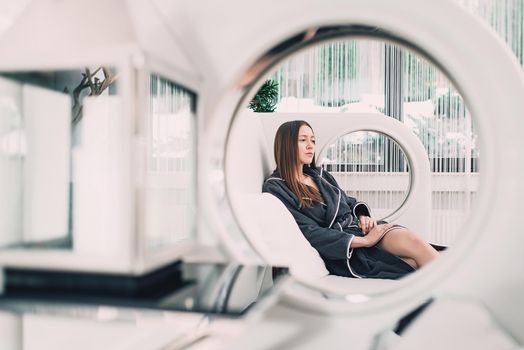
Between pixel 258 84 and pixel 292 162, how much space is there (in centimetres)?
112

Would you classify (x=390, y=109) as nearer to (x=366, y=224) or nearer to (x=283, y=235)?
(x=366, y=224)

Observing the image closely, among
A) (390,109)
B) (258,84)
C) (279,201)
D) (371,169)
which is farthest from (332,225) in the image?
(390,109)

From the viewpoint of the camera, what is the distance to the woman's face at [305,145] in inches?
66.2

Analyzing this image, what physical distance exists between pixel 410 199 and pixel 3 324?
1575 mm

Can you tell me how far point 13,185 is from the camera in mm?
491

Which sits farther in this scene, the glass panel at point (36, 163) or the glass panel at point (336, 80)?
the glass panel at point (336, 80)

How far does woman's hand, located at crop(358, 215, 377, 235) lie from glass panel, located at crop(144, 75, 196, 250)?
4.31 ft

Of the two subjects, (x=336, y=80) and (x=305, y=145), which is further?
(x=336, y=80)

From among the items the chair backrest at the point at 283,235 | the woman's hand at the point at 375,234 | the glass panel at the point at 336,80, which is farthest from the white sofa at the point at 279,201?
the glass panel at the point at 336,80

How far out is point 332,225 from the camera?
1629mm

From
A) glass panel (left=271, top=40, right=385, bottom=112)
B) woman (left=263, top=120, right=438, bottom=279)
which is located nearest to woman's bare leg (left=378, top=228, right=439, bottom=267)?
woman (left=263, top=120, right=438, bottom=279)

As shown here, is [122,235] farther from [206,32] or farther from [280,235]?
[280,235]

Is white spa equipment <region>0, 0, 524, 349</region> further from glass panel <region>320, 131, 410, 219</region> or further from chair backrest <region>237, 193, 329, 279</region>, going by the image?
glass panel <region>320, 131, 410, 219</region>

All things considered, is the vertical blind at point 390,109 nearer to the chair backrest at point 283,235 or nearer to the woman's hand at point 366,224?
the woman's hand at point 366,224
